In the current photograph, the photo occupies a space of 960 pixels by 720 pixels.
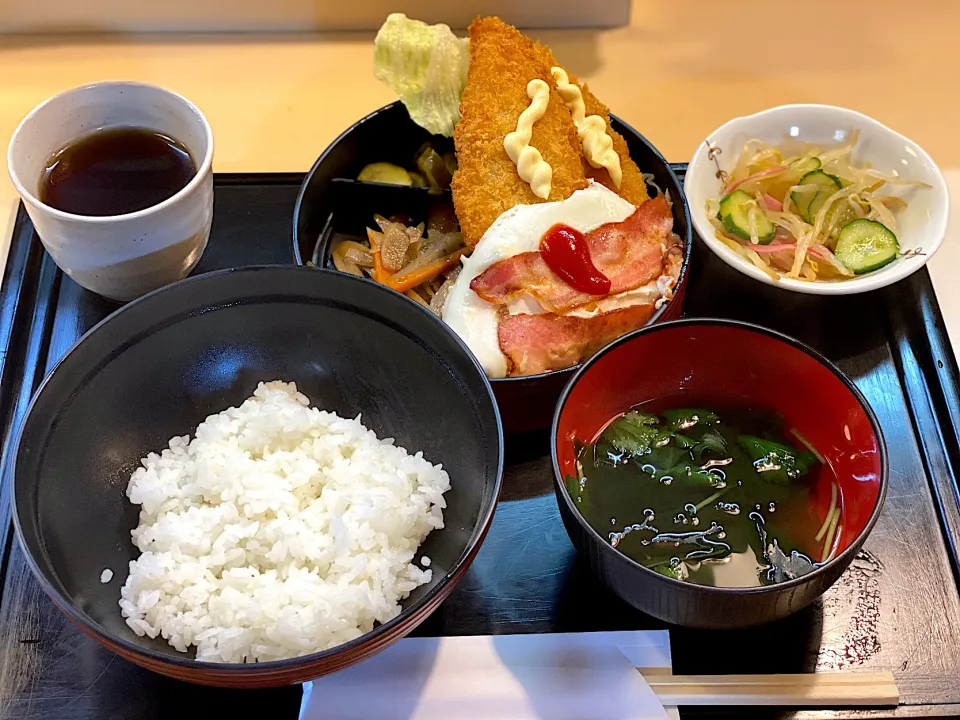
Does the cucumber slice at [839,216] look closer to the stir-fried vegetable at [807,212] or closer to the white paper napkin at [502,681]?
the stir-fried vegetable at [807,212]

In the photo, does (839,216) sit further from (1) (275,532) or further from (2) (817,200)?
(1) (275,532)

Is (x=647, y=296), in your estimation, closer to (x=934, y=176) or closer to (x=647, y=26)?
(x=934, y=176)

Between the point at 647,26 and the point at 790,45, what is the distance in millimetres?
422

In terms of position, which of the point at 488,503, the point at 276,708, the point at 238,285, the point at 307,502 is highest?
the point at 238,285

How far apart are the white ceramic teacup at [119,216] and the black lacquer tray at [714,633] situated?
0.59ft

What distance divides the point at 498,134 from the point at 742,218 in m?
0.59

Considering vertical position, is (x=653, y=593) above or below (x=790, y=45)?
below

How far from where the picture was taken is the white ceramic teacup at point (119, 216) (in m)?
1.68

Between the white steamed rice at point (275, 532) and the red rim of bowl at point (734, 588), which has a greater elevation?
the red rim of bowl at point (734, 588)

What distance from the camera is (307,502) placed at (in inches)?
60.1

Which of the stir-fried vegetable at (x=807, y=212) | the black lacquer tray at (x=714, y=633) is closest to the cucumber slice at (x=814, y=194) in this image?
the stir-fried vegetable at (x=807, y=212)

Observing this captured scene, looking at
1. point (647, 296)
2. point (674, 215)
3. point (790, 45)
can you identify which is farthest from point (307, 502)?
point (790, 45)

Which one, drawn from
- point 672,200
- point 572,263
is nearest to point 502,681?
point 572,263

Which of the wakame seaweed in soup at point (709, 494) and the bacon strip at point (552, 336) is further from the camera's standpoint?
the bacon strip at point (552, 336)
